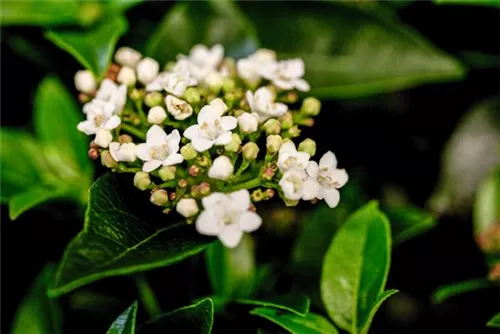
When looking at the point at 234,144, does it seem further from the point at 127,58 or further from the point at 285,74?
the point at 127,58

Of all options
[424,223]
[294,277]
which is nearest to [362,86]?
[424,223]

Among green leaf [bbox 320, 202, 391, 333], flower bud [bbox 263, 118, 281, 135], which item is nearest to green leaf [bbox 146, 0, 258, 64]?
flower bud [bbox 263, 118, 281, 135]

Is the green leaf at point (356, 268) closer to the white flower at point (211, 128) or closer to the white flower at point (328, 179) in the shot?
the white flower at point (328, 179)

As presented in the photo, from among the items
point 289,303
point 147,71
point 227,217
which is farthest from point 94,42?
point 289,303

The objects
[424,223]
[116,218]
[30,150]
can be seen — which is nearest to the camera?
[116,218]

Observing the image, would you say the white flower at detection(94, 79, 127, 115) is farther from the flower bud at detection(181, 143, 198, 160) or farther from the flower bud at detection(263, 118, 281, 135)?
the flower bud at detection(263, 118, 281, 135)

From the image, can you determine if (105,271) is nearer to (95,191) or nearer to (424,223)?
(95,191)
